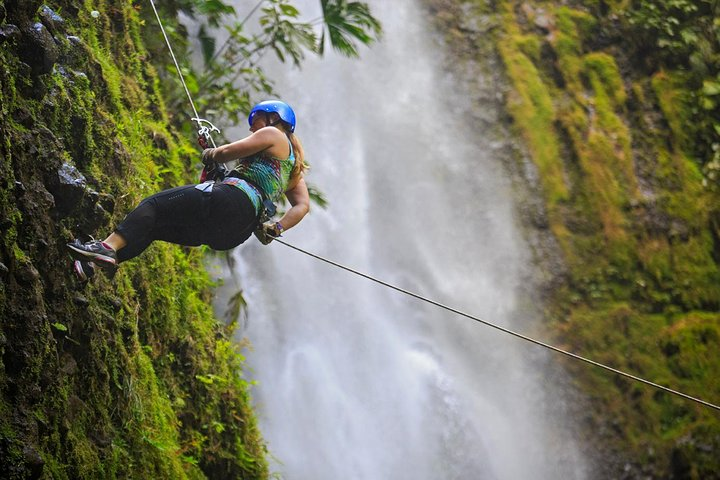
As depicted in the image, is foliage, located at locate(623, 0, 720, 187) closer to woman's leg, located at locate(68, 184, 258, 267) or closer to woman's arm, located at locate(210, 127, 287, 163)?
woman's arm, located at locate(210, 127, 287, 163)

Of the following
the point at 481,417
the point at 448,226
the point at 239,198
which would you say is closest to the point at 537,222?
the point at 448,226

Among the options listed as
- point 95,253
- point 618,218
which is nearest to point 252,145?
point 95,253

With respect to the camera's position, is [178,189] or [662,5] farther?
[662,5]

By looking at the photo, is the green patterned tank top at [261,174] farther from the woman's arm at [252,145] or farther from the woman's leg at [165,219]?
the woman's leg at [165,219]

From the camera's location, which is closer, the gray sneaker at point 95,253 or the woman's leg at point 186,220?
the gray sneaker at point 95,253

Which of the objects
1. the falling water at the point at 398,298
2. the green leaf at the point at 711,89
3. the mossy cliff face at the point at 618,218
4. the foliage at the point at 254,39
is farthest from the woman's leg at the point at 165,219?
the green leaf at the point at 711,89

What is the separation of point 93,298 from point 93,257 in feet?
1.87

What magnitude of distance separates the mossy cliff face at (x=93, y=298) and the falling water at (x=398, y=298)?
3.41 metres

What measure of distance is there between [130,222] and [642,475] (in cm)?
881

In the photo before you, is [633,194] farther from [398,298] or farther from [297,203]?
[297,203]

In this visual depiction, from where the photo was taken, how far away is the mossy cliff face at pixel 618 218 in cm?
1087

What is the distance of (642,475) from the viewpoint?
10.5 m

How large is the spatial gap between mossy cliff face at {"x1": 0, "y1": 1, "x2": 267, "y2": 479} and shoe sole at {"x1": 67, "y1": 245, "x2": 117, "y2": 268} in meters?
0.11

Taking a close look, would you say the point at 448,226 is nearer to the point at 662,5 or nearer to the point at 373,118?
the point at 373,118
